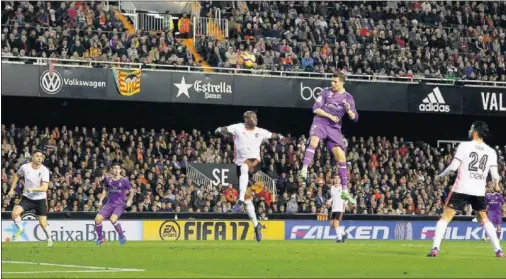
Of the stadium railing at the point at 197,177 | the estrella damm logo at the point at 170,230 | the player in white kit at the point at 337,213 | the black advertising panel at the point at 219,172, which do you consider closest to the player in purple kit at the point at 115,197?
the player in white kit at the point at 337,213

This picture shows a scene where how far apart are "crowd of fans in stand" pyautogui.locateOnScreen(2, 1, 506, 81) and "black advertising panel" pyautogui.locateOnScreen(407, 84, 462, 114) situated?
0.76 meters

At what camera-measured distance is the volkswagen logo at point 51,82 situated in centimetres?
4256

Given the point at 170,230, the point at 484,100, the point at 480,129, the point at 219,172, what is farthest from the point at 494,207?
the point at 480,129

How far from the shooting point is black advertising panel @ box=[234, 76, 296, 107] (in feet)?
152

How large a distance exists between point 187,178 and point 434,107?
1258cm

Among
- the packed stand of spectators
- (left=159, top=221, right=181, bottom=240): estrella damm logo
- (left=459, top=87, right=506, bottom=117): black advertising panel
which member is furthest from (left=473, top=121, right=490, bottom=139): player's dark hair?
(left=459, top=87, right=506, bottom=117): black advertising panel

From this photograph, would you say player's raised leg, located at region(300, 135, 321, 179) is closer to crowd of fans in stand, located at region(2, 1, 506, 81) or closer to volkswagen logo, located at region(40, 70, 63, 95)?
crowd of fans in stand, located at region(2, 1, 506, 81)

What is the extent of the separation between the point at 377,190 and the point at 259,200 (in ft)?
18.7

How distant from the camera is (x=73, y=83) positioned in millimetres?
43406

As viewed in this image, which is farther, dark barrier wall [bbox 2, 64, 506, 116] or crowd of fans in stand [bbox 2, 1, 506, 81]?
crowd of fans in stand [bbox 2, 1, 506, 81]

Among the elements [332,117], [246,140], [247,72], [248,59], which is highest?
[248,59]

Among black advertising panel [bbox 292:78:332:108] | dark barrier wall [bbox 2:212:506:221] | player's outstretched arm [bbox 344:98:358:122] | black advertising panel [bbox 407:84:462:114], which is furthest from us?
black advertising panel [bbox 407:84:462:114]

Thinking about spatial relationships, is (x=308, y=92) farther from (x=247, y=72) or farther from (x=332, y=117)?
(x=332, y=117)

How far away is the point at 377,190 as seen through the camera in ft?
146
